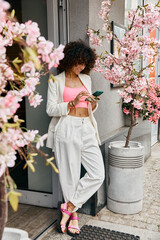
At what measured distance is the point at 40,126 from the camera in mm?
3578

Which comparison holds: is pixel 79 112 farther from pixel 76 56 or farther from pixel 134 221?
pixel 134 221

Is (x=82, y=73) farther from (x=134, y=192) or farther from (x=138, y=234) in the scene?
(x=138, y=234)

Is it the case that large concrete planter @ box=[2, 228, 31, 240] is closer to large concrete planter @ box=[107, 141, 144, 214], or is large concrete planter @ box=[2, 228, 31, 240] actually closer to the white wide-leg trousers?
the white wide-leg trousers

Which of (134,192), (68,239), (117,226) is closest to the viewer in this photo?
(68,239)

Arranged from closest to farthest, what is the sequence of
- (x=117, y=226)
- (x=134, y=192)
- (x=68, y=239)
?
1. (x=68, y=239)
2. (x=117, y=226)
3. (x=134, y=192)

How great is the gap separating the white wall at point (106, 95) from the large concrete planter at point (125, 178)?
355mm

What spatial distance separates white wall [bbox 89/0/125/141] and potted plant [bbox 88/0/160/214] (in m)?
0.15

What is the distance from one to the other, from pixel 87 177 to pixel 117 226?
64 centimetres

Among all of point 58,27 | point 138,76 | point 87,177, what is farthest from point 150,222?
point 58,27

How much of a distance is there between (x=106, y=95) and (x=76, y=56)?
113 centimetres

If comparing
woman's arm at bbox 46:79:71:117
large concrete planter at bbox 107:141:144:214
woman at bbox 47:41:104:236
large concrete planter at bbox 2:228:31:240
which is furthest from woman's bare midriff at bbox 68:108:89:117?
large concrete planter at bbox 2:228:31:240

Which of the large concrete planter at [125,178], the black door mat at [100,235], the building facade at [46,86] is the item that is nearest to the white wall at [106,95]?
the building facade at [46,86]

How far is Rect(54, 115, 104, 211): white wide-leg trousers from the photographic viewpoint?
9.99ft

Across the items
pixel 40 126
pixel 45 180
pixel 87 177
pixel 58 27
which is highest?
pixel 58 27
